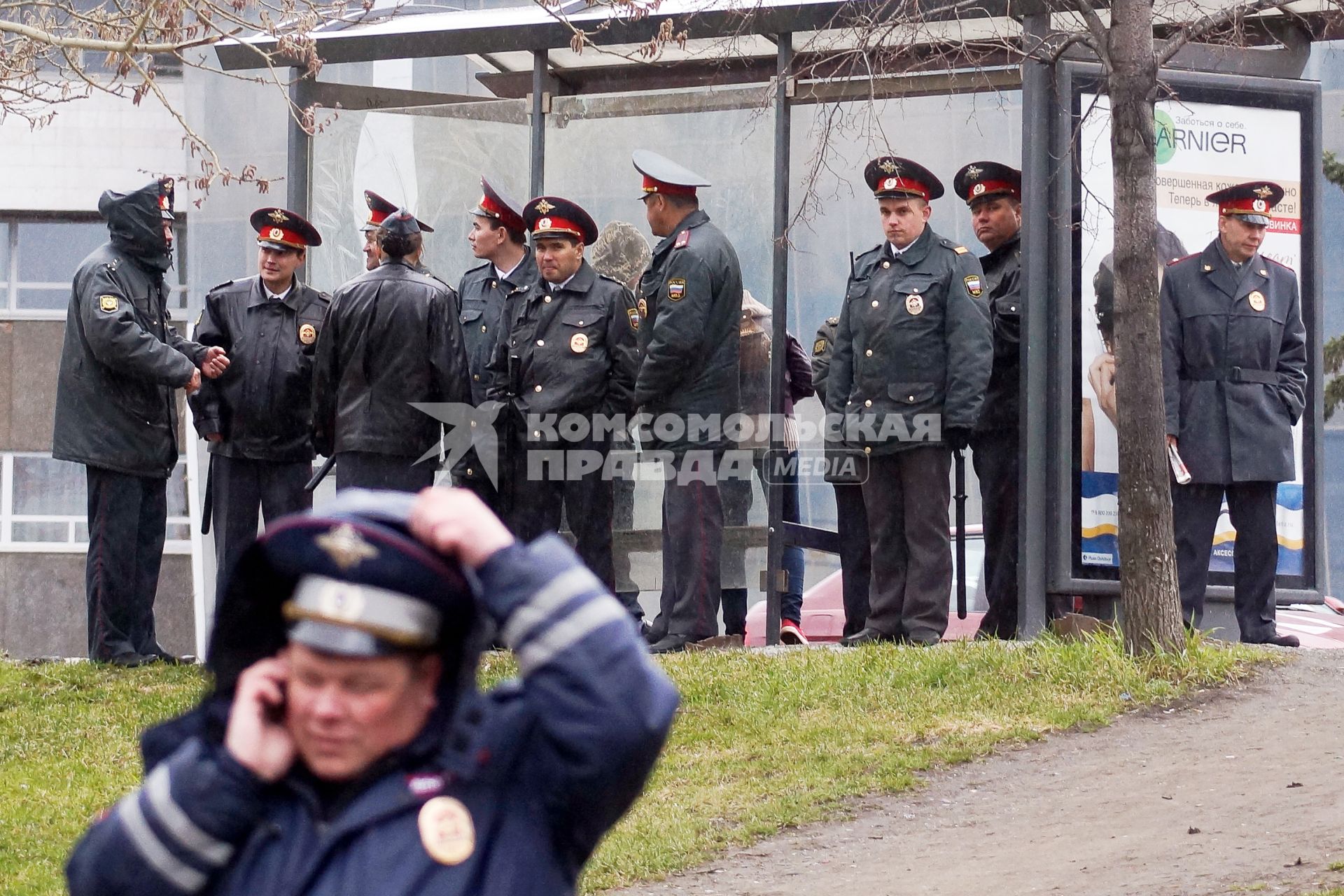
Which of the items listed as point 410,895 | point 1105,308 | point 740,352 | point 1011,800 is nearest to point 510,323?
point 740,352

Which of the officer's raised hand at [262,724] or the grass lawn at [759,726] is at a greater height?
the officer's raised hand at [262,724]

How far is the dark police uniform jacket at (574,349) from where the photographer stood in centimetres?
875

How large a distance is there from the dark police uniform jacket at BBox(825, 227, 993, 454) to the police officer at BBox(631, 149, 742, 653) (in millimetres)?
674

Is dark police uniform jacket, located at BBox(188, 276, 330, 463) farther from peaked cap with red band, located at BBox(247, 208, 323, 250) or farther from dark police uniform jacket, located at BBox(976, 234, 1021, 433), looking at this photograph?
dark police uniform jacket, located at BBox(976, 234, 1021, 433)

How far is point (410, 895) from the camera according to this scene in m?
1.82

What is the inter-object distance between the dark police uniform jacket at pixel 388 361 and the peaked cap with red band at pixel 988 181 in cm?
265

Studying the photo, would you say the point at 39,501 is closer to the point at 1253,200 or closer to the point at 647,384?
the point at 647,384

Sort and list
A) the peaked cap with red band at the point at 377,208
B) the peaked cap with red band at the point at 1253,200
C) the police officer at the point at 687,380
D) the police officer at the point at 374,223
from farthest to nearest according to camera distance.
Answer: the peaked cap with red band at the point at 377,208, the police officer at the point at 374,223, the police officer at the point at 687,380, the peaked cap with red band at the point at 1253,200

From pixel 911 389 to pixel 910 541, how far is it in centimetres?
71

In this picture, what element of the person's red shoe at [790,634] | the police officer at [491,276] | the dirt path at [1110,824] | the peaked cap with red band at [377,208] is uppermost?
the peaked cap with red band at [377,208]

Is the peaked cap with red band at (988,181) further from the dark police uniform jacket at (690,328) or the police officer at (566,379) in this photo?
the police officer at (566,379)

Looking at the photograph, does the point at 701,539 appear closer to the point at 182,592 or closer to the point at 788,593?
the point at 788,593

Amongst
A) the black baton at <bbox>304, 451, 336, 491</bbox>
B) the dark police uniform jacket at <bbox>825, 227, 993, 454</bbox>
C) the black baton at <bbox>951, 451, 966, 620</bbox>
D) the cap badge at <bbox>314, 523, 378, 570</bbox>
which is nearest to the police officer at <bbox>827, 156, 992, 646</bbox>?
Answer: the dark police uniform jacket at <bbox>825, 227, 993, 454</bbox>

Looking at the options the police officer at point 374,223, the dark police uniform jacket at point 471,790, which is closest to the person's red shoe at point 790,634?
the police officer at point 374,223
